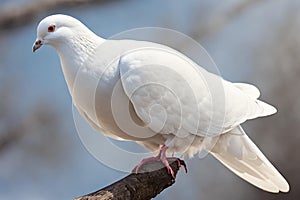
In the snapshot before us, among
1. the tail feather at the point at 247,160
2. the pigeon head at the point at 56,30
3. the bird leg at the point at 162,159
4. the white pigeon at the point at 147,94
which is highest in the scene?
the pigeon head at the point at 56,30

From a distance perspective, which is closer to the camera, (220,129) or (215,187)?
(220,129)

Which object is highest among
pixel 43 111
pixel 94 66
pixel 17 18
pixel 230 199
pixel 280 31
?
pixel 94 66

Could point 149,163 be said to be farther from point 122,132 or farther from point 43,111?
point 43,111

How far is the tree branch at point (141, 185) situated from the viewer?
1188 millimetres

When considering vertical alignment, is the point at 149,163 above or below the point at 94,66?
below

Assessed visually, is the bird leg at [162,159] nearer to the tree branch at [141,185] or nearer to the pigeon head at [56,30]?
the tree branch at [141,185]

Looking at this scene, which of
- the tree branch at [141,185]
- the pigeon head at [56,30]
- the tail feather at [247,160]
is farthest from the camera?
the tail feather at [247,160]

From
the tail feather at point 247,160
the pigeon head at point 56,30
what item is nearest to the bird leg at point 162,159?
the tail feather at point 247,160

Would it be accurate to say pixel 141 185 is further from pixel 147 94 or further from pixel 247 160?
pixel 247 160

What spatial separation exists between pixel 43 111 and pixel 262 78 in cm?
105

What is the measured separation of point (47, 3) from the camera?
2.00m

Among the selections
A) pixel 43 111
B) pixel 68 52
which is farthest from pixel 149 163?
pixel 43 111

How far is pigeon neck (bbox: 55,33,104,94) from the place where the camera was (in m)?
1.30

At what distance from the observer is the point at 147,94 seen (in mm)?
1309
